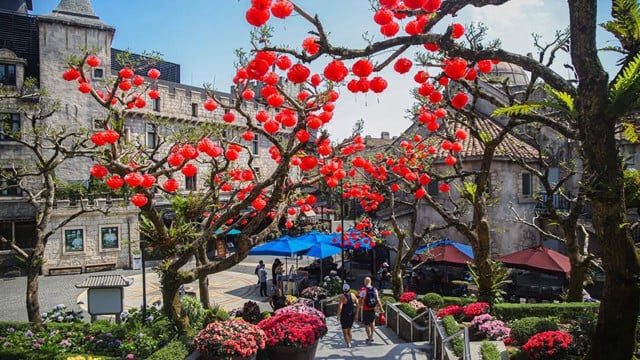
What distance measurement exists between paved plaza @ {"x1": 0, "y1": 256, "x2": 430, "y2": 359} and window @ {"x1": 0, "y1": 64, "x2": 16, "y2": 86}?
40.5 feet

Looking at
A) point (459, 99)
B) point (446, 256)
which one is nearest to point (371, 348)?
point (459, 99)

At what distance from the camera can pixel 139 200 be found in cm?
794

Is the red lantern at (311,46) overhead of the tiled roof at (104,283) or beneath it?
overhead

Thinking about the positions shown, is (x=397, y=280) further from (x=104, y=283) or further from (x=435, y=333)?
(x=104, y=283)

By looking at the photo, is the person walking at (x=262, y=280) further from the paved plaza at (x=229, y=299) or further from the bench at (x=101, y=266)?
the bench at (x=101, y=266)

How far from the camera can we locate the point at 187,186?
34469 mm

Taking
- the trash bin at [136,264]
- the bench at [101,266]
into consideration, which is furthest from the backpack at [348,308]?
the bench at [101,266]

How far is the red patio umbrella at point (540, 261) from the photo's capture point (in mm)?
13883

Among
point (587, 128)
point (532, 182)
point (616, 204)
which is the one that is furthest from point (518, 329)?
point (532, 182)

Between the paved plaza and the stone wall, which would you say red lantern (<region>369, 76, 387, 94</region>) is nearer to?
the paved plaza

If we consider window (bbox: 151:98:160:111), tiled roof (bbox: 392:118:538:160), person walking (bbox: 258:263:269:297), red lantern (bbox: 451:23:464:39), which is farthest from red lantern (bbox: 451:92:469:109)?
window (bbox: 151:98:160:111)

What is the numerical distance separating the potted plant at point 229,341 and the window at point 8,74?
1093 inches

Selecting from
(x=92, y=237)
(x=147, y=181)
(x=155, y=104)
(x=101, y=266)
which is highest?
(x=155, y=104)

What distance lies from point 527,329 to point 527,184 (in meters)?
15.8
